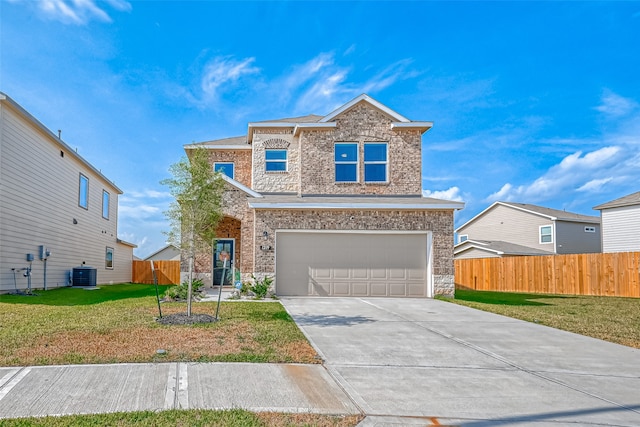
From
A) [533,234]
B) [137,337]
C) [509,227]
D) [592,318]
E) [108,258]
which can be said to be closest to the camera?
[137,337]

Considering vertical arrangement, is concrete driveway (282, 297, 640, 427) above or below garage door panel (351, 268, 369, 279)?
below

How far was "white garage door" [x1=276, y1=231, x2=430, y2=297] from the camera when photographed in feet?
51.5

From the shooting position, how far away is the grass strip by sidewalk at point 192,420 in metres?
3.84

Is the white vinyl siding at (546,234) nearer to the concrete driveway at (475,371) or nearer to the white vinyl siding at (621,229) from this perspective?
the white vinyl siding at (621,229)

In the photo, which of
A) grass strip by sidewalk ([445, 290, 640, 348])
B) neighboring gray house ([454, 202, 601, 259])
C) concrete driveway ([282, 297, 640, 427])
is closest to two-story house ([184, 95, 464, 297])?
grass strip by sidewalk ([445, 290, 640, 348])

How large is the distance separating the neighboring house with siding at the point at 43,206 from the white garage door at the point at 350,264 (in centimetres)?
837

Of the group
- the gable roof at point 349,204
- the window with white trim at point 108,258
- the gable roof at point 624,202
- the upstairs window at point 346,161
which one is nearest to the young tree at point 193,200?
the gable roof at point 349,204

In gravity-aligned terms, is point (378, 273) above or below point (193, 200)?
below

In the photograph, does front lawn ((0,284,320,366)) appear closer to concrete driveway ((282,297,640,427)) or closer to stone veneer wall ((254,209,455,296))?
concrete driveway ((282,297,640,427))

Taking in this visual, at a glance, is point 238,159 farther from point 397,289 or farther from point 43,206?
point 397,289

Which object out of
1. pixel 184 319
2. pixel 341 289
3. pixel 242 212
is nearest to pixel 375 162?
pixel 341 289

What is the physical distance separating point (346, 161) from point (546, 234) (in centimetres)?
1819

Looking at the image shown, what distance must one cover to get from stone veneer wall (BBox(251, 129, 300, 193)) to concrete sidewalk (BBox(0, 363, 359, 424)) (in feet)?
44.8

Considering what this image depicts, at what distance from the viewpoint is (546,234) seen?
29516 millimetres
